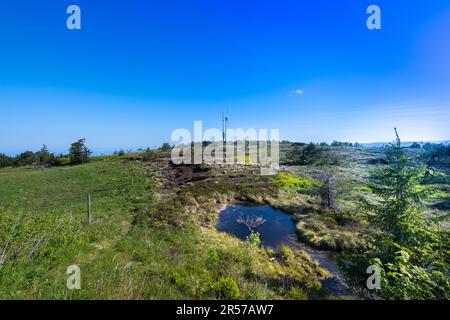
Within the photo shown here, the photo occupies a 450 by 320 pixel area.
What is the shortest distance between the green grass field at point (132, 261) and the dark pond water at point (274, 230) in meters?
0.94

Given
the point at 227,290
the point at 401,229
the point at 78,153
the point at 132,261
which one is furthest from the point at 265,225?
the point at 78,153

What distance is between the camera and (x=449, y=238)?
23.4 feet

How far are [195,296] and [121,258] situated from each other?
14.0ft

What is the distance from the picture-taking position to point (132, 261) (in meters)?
9.17

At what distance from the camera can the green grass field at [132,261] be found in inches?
240

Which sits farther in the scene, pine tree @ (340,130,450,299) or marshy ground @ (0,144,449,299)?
pine tree @ (340,130,450,299)

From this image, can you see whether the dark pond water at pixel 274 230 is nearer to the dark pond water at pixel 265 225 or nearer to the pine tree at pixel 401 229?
the dark pond water at pixel 265 225

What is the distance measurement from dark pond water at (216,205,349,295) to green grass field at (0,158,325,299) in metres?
0.94

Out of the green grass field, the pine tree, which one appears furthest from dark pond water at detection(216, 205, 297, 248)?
the pine tree

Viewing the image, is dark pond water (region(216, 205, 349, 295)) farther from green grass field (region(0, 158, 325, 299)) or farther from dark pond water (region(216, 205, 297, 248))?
green grass field (region(0, 158, 325, 299))

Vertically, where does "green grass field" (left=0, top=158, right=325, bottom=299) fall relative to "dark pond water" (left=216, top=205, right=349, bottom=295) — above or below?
above

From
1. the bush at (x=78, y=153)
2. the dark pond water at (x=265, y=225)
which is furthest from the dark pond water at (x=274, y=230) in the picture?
the bush at (x=78, y=153)

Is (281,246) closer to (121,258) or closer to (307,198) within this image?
(121,258)

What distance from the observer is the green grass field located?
6.11 metres
